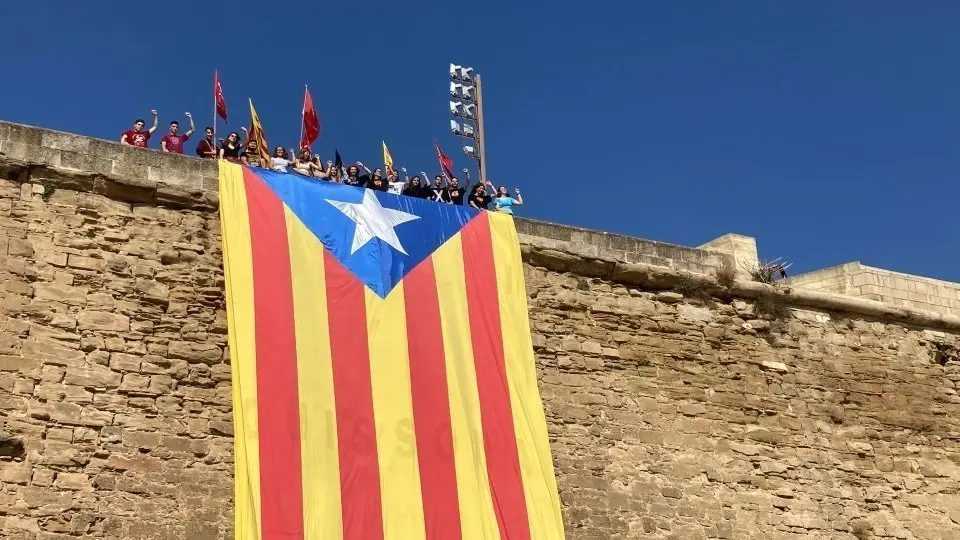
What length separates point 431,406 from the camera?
7695 mm

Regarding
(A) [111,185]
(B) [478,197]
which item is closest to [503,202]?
(B) [478,197]

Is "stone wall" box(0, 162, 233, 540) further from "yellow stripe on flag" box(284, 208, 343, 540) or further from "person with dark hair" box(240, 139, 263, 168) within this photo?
"person with dark hair" box(240, 139, 263, 168)

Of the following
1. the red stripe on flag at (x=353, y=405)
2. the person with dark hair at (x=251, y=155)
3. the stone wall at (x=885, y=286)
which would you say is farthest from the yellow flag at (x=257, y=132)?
the stone wall at (x=885, y=286)

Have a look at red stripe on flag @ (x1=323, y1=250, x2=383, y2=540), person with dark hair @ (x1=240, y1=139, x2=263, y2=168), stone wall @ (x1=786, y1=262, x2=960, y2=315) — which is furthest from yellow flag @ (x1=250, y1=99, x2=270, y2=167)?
stone wall @ (x1=786, y1=262, x2=960, y2=315)

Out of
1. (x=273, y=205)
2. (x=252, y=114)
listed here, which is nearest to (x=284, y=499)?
(x=273, y=205)

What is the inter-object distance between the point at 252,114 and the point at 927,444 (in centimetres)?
619

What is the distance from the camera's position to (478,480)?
301 inches

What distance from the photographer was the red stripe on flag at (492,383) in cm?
768

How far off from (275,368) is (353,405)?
1.80 ft

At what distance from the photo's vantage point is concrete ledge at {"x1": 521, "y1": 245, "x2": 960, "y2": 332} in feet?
29.6

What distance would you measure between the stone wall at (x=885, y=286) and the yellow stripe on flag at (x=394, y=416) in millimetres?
4189

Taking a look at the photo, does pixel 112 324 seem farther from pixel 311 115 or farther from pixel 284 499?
pixel 311 115

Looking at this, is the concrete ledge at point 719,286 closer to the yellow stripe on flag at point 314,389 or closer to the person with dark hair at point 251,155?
the yellow stripe on flag at point 314,389

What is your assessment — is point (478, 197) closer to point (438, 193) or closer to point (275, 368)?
point (438, 193)
